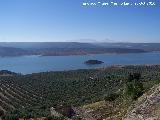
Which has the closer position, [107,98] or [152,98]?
[152,98]

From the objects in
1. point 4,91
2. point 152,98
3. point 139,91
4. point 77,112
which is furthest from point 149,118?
point 4,91

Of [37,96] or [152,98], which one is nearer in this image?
[152,98]

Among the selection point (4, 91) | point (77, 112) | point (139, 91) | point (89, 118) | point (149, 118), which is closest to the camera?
point (149, 118)

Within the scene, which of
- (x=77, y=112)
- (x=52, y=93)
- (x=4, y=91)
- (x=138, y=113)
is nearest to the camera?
(x=138, y=113)

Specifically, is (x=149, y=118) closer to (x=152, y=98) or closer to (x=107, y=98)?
(x=152, y=98)

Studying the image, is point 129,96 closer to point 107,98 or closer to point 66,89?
point 107,98

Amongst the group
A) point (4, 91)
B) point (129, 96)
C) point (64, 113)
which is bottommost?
point (4, 91)

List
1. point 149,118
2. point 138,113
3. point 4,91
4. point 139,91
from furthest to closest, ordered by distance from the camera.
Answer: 1. point 4,91
2. point 139,91
3. point 138,113
4. point 149,118

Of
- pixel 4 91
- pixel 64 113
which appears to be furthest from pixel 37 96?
pixel 64 113

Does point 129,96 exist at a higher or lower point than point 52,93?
higher
